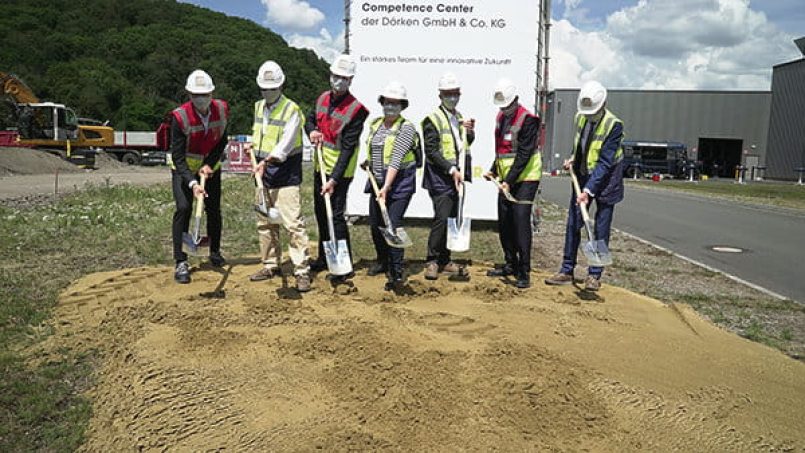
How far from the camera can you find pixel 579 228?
630 cm

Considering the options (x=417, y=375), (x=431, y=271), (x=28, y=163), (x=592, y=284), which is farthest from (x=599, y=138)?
(x=28, y=163)

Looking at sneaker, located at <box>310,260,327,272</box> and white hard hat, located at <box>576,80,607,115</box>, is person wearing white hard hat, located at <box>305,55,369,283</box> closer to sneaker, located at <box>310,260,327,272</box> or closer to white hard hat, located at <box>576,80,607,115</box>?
sneaker, located at <box>310,260,327,272</box>

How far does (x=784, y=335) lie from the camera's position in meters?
5.14

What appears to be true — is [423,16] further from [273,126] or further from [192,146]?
[192,146]

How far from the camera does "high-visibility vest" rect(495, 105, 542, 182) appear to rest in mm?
6141

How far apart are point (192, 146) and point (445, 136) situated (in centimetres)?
250

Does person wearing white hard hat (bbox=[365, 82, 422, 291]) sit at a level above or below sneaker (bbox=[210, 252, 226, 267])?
above

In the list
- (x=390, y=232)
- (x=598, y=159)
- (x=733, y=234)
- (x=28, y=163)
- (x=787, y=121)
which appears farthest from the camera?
(x=787, y=121)

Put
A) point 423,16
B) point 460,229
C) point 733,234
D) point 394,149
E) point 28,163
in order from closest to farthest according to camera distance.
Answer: point 394,149
point 460,229
point 423,16
point 733,234
point 28,163

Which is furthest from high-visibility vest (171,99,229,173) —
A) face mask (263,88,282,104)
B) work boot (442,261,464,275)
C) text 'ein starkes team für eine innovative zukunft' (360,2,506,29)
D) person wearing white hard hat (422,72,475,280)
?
text 'ein starkes team für eine innovative zukunft' (360,2,506,29)

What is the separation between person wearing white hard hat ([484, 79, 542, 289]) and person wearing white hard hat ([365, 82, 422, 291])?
2.87 feet

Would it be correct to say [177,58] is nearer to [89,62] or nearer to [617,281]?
[89,62]

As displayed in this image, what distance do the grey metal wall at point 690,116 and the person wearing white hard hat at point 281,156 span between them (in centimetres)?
4414

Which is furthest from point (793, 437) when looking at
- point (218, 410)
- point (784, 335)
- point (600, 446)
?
point (218, 410)
